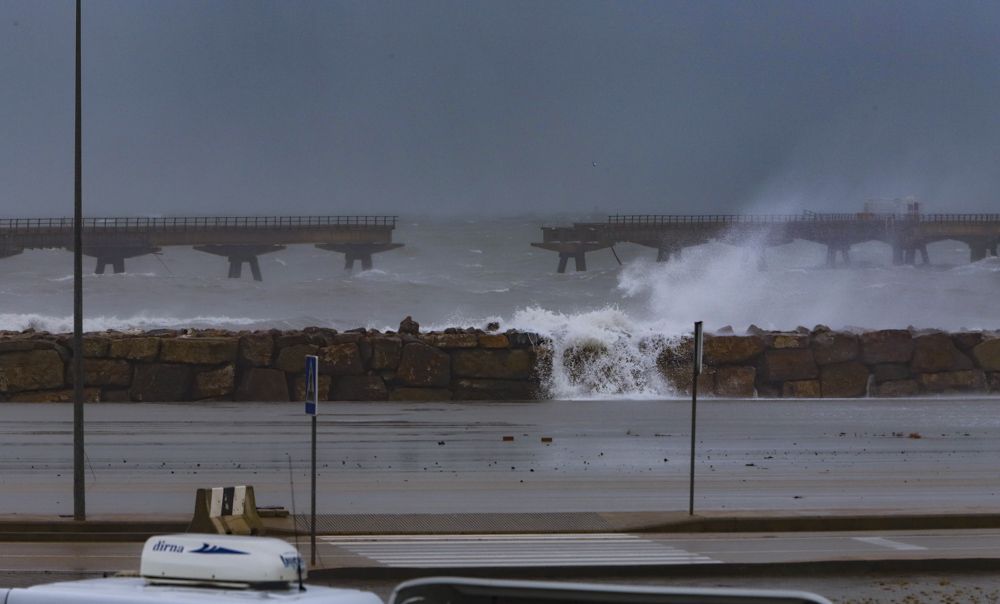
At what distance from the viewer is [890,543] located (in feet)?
54.7

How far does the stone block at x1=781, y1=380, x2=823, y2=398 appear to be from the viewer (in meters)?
42.6

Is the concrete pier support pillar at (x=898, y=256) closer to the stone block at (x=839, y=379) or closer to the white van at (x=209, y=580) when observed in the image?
the stone block at (x=839, y=379)

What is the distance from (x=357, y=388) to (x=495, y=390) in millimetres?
3622

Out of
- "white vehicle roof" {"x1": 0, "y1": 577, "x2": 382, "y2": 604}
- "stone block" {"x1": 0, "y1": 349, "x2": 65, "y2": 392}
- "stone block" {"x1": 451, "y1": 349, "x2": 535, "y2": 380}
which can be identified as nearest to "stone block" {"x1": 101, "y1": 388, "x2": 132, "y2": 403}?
"stone block" {"x1": 0, "y1": 349, "x2": 65, "y2": 392}

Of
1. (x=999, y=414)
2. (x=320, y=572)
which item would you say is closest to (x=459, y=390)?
(x=999, y=414)

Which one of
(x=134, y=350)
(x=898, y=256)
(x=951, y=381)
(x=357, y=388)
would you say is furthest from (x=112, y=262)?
(x=951, y=381)

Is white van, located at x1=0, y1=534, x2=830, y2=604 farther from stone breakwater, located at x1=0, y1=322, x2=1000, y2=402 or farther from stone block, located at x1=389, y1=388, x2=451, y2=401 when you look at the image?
stone block, located at x1=389, y1=388, x2=451, y2=401

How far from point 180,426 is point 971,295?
65.1 m

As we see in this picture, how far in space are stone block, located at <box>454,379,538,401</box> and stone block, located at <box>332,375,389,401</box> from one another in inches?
80.7

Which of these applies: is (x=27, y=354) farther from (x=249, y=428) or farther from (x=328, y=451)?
(x=328, y=451)

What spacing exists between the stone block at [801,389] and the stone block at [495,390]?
270 inches

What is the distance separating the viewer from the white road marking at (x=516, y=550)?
14.8 metres

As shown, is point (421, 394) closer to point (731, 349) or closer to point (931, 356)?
point (731, 349)

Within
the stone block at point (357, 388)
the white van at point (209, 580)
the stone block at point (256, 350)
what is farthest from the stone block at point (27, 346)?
the white van at point (209, 580)
